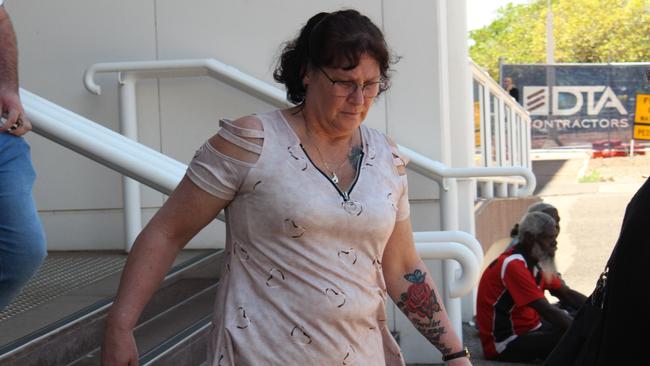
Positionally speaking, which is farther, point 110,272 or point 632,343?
point 110,272

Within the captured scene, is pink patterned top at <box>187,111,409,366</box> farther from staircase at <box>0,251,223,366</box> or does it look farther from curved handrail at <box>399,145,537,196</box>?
curved handrail at <box>399,145,537,196</box>

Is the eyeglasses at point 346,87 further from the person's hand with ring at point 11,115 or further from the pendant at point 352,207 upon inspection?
the person's hand with ring at point 11,115

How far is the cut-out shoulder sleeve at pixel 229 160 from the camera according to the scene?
2.47m

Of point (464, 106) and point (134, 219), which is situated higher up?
point (464, 106)

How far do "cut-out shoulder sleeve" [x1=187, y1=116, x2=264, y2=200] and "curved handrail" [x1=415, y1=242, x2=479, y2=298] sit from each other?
1.32m

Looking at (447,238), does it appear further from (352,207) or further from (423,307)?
(352,207)

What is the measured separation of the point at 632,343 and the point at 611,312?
0.31 feet

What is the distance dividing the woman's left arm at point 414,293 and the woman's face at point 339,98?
0.34 metres

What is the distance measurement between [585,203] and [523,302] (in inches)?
594

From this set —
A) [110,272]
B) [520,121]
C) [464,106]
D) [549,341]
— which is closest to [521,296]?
[549,341]

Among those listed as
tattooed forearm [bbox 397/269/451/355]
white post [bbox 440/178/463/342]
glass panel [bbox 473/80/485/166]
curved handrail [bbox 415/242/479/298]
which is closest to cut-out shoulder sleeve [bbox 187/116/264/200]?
tattooed forearm [bbox 397/269/451/355]

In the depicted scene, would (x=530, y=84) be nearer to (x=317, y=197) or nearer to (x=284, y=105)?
(x=284, y=105)

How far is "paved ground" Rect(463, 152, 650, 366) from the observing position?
12570 millimetres

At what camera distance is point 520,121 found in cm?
1381
